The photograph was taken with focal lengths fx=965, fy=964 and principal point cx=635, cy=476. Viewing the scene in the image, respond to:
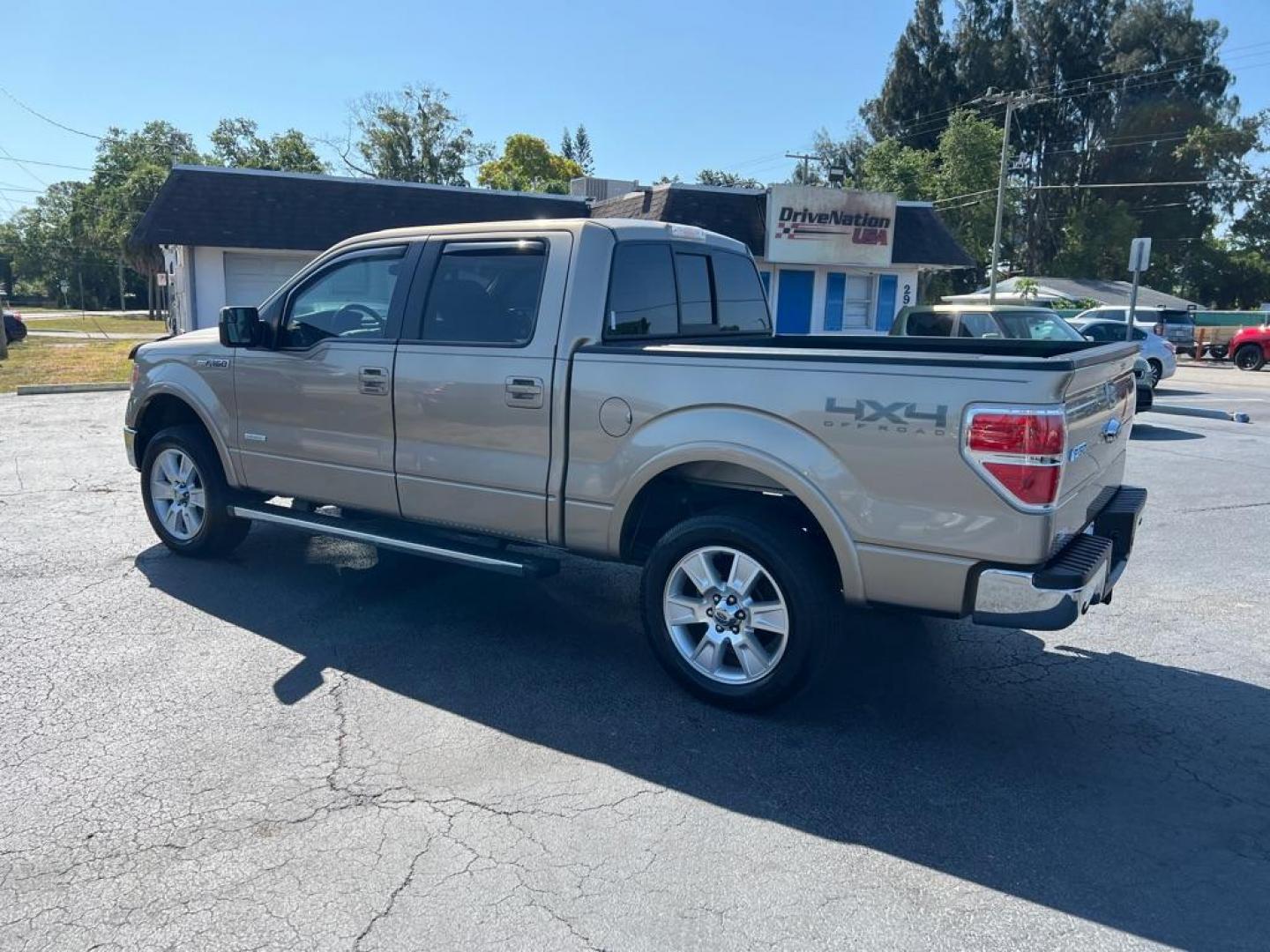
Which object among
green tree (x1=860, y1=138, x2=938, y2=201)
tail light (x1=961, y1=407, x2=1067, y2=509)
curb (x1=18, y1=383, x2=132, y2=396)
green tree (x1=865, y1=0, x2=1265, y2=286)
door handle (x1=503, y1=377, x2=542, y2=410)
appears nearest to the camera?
tail light (x1=961, y1=407, x2=1067, y2=509)

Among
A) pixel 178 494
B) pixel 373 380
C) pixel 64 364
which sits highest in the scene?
pixel 373 380

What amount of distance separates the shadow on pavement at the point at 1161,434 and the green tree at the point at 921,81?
50.4m

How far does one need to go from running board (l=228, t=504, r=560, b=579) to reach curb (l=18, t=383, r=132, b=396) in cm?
1341

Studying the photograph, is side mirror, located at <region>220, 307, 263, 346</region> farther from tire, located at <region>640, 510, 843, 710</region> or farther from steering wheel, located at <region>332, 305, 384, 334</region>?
tire, located at <region>640, 510, 843, 710</region>

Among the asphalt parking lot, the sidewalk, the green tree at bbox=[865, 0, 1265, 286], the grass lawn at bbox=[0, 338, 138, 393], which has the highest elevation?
the green tree at bbox=[865, 0, 1265, 286]

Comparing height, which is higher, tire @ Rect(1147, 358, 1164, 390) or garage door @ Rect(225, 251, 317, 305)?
garage door @ Rect(225, 251, 317, 305)

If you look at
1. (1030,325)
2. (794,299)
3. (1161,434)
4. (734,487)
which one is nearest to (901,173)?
(794,299)

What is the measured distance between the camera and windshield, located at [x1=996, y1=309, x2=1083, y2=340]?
1490 centimetres

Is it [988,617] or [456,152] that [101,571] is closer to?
[988,617]

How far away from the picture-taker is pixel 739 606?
426cm

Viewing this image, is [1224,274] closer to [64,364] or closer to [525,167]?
[525,167]

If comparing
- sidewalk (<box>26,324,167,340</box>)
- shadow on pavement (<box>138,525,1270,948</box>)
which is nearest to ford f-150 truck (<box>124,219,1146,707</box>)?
shadow on pavement (<box>138,525,1270,948</box>)

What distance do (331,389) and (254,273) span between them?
18.2 metres

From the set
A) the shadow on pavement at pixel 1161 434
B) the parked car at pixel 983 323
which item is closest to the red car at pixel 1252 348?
the shadow on pavement at pixel 1161 434
